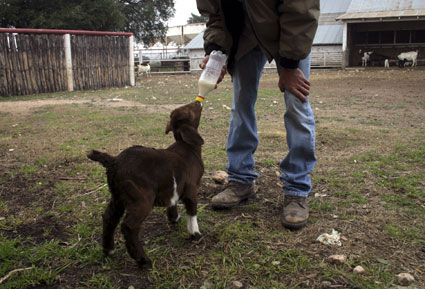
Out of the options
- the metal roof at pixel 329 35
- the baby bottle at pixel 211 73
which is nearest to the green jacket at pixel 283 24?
the baby bottle at pixel 211 73

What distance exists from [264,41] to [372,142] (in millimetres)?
2887

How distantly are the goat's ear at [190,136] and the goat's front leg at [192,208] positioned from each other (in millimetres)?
285

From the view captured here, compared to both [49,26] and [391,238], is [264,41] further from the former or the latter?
[49,26]

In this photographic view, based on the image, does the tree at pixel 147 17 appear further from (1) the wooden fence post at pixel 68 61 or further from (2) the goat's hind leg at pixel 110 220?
(2) the goat's hind leg at pixel 110 220

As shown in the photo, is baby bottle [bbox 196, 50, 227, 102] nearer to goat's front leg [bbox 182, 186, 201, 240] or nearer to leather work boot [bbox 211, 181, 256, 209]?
goat's front leg [bbox 182, 186, 201, 240]

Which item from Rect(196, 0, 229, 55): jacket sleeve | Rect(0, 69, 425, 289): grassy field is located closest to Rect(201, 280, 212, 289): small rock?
Rect(0, 69, 425, 289): grassy field

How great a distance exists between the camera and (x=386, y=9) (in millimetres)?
22891

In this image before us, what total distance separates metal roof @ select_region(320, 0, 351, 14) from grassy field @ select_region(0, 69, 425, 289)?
26.3 metres

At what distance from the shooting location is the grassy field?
2057 millimetres

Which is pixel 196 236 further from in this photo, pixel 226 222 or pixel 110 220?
pixel 110 220

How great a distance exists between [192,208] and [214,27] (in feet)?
4.63

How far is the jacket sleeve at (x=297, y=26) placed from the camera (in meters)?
2.34

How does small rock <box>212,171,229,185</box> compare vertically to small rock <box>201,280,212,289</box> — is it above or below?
above

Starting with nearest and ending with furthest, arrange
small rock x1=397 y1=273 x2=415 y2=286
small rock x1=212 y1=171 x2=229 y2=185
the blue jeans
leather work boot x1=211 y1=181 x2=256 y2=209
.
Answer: small rock x1=397 y1=273 x2=415 y2=286, the blue jeans, leather work boot x1=211 y1=181 x2=256 y2=209, small rock x1=212 y1=171 x2=229 y2=185
